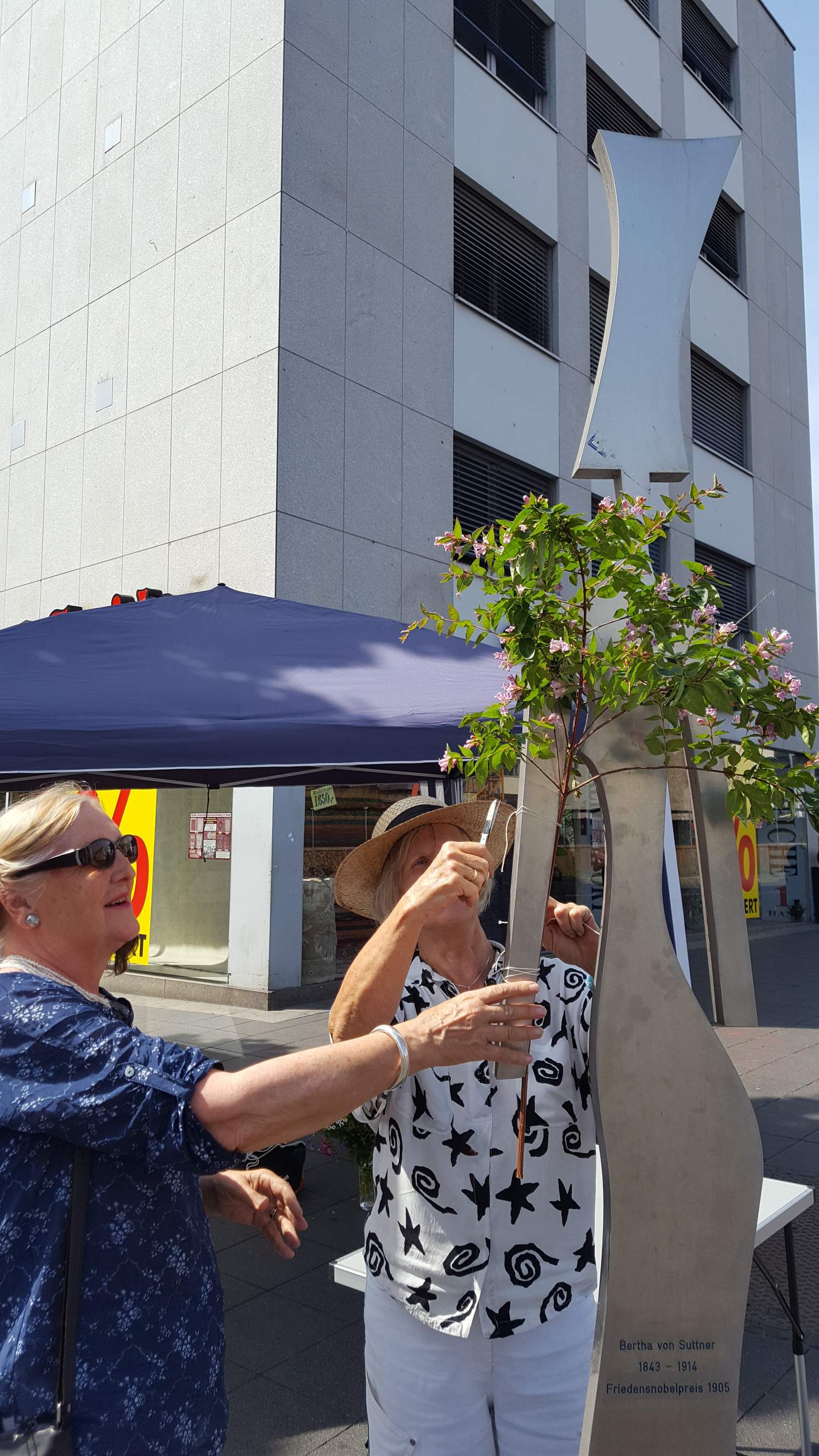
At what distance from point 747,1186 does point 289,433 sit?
9128mm

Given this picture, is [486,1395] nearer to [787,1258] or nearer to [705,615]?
[705,615]

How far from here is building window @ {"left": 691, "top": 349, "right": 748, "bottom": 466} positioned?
1684 cm

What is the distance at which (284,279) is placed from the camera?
10.2 meters

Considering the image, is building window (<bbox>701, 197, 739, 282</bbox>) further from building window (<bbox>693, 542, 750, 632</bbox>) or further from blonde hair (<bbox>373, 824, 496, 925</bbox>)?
blonde hair (<bbox>373, 824, 496, 925</bbox>)

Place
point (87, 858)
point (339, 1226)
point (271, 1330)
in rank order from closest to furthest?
point (87, 858)
point (271, 1330)
point (339, 1226)

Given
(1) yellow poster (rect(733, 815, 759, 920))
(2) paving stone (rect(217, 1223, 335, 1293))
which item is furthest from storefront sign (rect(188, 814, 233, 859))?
(1) yellow poster (rect(733, 815, 759, 920))

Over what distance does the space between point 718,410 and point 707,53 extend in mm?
6365

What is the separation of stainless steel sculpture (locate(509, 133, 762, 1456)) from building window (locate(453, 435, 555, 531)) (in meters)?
10.3

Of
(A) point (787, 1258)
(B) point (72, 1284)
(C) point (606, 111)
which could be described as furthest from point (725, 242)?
(B) point (72, 1284)

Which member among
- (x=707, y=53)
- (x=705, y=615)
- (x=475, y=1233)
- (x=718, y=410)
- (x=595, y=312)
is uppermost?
(x=707, y=53)

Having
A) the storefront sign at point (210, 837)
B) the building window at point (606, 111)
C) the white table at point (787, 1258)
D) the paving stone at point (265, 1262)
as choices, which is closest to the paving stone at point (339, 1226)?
the paving stone at point (265, 1262)

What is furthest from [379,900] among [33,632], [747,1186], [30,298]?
[30,298]

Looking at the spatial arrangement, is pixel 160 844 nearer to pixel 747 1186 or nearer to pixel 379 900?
pixel 379 900

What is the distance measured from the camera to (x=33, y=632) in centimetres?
510
